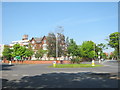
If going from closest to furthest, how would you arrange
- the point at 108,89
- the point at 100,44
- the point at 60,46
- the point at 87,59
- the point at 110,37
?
the point at 108,89, the point at 60,46, the point at 110,37, the point at 87,59, the point at 100,44

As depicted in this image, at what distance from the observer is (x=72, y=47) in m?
78.2

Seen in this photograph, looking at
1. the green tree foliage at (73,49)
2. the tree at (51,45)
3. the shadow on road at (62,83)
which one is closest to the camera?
the shadow on road at (62,83)

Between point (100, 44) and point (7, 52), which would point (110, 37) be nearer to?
point (100, 44)

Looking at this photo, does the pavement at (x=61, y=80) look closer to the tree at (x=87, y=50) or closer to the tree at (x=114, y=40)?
the tree at (x=114, y=40)

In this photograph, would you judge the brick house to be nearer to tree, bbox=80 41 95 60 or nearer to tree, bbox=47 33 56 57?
tree, bbox=80 41 95 60

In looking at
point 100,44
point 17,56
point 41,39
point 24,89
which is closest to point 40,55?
point 17,56

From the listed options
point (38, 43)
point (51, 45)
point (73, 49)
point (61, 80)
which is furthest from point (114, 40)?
point (61, 80)

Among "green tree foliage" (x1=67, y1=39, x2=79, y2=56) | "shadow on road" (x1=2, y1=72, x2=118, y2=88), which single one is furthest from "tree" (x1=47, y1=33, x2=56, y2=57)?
"shadow on road" (x1=2, y1=72, x2=118, y2=88)

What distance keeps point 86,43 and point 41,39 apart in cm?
2541

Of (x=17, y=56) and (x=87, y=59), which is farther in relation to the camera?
(x=87, y=59)

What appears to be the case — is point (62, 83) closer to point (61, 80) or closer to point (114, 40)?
point (61, 80)

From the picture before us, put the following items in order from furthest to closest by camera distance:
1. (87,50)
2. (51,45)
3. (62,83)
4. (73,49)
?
(87,50) < (73,49) < (51,45) < (62,83)

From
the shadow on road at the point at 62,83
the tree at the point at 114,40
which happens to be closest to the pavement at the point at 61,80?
the shadow on road at the point at 62,83

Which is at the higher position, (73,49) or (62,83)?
(73,49)
